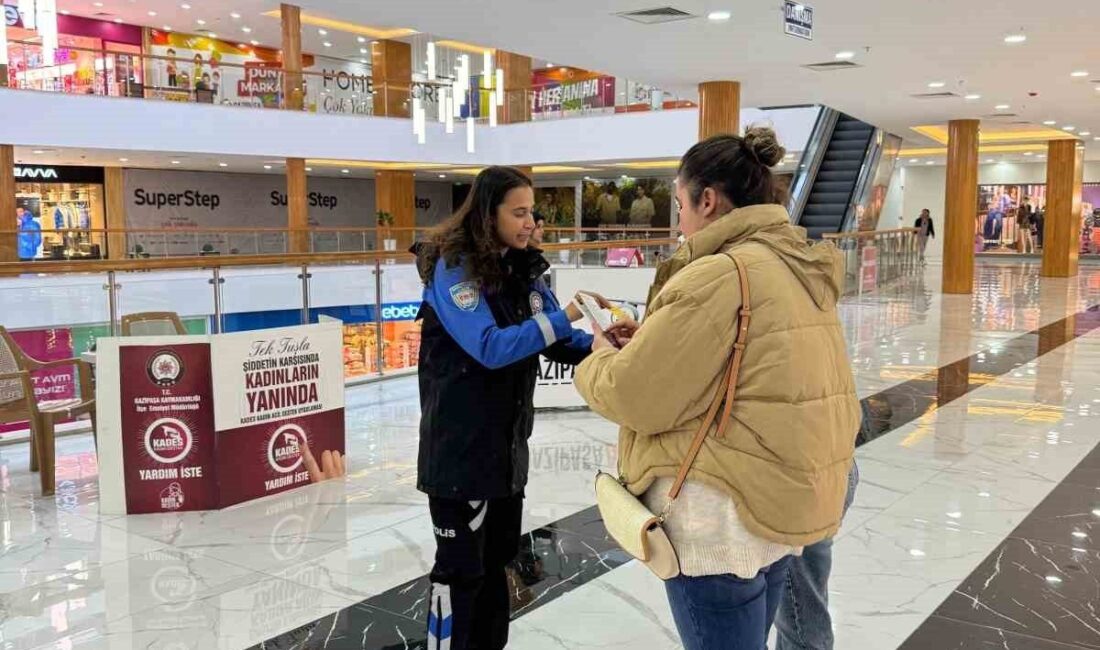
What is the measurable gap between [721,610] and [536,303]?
1.00 metres

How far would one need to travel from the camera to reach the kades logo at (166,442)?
4.23m

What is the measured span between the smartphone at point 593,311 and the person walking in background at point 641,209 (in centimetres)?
2720

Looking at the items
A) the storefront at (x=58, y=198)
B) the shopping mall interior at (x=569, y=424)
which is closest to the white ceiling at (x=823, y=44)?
the shopping mall interior at (x=569, y=424)

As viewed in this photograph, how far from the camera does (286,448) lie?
4.54m

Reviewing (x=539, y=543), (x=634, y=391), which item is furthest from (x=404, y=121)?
(x=634, y=391)

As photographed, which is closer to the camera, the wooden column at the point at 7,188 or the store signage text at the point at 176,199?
the wooden column at the point at 7,188

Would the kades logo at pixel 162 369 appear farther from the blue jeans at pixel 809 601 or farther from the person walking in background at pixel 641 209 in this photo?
the person walking in background at pixel 641 209

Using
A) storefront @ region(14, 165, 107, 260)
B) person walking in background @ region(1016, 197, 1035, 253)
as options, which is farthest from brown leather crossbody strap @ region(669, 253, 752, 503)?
person walking in background @ region(1016, 197, 1035, 253)

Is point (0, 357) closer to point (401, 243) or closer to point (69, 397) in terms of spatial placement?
point (69, 397)

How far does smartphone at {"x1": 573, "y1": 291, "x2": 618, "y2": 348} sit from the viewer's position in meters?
2.00

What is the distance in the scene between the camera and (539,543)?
382 centimetres

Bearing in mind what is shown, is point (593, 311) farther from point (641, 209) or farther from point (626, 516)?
point (641, 209)

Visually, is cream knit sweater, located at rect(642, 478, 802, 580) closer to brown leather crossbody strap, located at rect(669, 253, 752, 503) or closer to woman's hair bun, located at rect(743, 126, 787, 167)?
brown leather crossbody strap, located at rect(669, 253, 752, 503)

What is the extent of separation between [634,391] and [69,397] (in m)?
4.84
